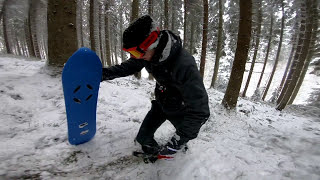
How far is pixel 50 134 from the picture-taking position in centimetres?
282

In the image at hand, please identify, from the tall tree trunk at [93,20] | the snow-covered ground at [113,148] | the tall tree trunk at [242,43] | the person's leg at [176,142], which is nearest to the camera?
the person's leg at [176,142]

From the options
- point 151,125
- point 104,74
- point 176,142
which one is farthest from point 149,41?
point 151,125

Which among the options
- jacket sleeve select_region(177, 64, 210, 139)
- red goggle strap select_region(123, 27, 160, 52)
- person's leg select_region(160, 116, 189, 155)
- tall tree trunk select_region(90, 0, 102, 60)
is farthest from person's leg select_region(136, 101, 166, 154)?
tall tree trunk select_region(90, 0, 102, 60)

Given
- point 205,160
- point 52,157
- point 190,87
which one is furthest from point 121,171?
point 190,87

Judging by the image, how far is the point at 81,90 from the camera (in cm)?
249

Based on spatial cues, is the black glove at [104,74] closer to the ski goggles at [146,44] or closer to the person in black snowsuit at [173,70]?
the person in black snowsuit at [173,70]

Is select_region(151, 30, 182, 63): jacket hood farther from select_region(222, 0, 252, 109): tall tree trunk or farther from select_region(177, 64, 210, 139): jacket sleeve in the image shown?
select_region(222, 0, 252, 109): tall tree trunk

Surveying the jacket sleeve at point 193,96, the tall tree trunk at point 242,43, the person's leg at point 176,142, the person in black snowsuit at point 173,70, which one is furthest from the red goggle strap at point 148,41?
the tall tree trunk at point 242,43

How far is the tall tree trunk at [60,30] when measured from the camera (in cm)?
486

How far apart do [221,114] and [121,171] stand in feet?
15.3

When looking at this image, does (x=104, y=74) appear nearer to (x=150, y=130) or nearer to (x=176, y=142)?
(x=150, y=130)

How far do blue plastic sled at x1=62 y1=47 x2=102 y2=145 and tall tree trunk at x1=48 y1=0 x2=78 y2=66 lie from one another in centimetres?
314

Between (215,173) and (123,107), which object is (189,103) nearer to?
(215,173)

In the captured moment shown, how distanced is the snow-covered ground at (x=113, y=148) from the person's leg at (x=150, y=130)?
0.81 ft
